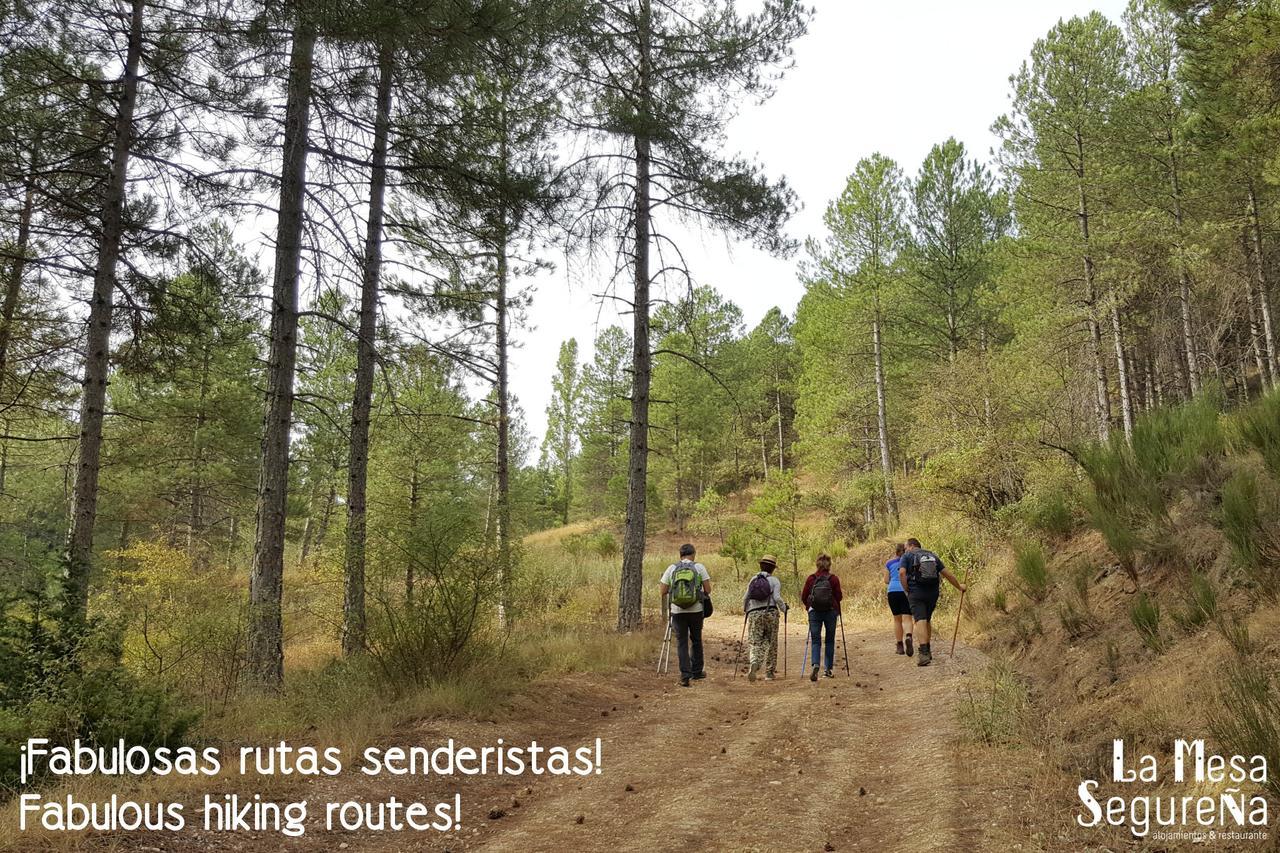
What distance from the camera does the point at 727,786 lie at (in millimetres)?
5230

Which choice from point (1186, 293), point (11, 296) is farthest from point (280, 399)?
point (1186, 293)

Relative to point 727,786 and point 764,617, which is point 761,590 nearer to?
point 764,617

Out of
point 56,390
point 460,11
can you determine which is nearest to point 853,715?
point 460,11

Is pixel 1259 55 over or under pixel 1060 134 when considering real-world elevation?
under

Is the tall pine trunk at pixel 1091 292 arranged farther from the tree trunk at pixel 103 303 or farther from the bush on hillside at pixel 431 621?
the tree trunk at pixel 103 303

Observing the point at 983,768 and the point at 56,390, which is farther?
the point at 56,390

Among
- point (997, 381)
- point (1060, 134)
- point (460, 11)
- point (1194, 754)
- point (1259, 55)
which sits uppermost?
point (1060, 134)

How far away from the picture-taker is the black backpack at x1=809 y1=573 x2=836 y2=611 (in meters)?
9.68

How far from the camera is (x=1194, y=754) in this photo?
420cm

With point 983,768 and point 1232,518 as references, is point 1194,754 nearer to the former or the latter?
point 983,768

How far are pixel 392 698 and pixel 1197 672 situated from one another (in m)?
6.94

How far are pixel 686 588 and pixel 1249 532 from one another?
5901mm

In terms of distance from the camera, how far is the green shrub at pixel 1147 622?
6.07 metres

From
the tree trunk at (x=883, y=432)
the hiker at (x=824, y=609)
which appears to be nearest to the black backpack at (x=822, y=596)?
the hiker at (x=824, y=609)
